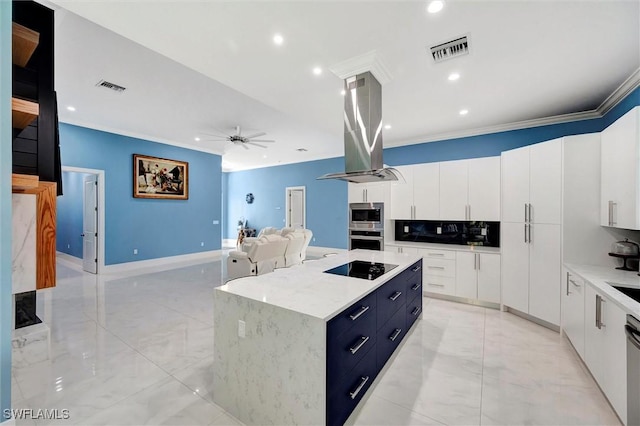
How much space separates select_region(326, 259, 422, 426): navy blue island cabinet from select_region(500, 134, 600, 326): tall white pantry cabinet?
6.37 ft

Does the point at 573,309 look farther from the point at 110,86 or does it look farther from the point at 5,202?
the point at 110,86

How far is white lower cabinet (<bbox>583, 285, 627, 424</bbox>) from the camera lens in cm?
Result: 173

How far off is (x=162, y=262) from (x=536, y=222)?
773cm

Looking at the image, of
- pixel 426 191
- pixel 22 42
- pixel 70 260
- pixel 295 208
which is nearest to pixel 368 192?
pixel 426 191

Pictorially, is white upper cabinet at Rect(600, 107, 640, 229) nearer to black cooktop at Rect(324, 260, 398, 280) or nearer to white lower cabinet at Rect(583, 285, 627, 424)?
white lower cabinet at Rect(583, 285, 627, 424)

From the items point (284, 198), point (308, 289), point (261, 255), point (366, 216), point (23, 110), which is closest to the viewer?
point (23, 110)

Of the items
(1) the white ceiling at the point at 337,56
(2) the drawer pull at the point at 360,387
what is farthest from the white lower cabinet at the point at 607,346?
(1) the white ceiling at the point at 337,56

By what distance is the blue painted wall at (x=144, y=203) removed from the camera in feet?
18.6

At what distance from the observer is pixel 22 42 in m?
1.11

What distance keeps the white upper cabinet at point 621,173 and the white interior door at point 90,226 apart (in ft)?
27.4

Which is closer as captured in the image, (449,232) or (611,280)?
(611,280)

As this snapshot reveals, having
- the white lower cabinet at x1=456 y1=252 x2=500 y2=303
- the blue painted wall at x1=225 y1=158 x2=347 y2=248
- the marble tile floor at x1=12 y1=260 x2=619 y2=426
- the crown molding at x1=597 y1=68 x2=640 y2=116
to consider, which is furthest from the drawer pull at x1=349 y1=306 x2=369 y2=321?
the blue painted wall at x1=225 y1=158 x2=347 y2=248

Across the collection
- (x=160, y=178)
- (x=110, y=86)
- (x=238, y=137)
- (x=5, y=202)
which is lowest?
(x=5, y=202)

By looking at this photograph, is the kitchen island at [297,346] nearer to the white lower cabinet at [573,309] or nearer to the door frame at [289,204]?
the white lower cabinet at [573,309]
